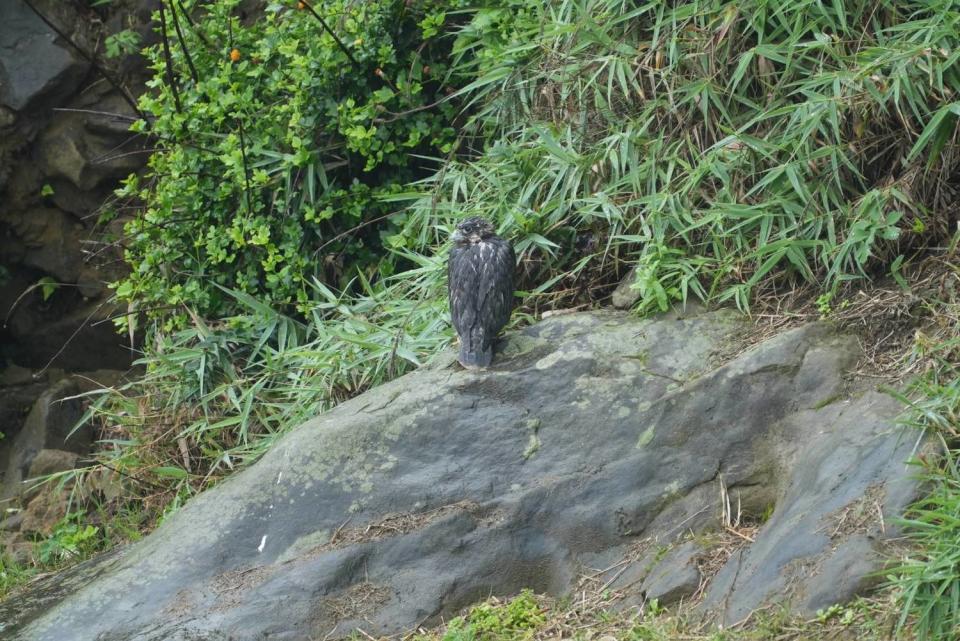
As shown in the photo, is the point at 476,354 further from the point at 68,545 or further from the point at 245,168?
the point at 68,545

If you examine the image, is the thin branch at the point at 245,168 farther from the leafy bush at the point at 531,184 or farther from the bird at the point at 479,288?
the bird at the point at 479,288

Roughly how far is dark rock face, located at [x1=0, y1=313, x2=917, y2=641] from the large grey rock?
4.47 metres

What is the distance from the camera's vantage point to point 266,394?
21.5 feet

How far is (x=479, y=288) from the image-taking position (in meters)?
5.48

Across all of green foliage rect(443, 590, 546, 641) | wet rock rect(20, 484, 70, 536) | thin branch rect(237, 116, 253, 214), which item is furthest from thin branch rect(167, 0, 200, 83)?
green foliage rect(443, 590, 546, 641)

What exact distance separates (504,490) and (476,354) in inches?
27.9

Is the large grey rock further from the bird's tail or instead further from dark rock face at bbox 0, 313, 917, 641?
the bird's tail

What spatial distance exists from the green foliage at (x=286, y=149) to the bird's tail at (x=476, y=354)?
5.13 feet

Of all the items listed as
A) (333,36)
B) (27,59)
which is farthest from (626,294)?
(27,59)

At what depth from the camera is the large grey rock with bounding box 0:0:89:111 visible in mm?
8617

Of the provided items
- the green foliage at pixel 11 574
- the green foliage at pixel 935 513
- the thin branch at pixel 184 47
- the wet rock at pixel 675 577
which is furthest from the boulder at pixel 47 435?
the green foliage at pixel 935 513

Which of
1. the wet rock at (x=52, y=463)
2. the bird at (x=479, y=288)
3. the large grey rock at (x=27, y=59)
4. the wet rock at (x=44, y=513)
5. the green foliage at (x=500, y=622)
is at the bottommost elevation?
the green foliage at (x=500, y=622)

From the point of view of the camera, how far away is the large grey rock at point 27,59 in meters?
8.62

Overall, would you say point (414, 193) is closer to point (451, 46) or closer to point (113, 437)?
point (451, 46)
